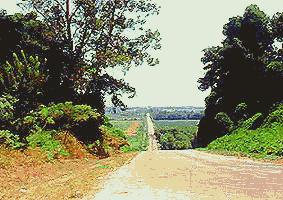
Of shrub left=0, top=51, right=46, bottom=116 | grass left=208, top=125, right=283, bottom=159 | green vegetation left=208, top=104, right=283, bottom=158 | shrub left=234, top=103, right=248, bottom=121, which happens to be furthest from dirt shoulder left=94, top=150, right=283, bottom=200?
shrub left=234, top=103, right=248, bottom=121

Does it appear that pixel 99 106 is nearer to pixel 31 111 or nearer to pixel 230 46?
pixel 31 111

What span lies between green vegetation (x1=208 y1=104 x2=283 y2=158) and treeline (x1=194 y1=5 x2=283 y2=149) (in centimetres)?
660

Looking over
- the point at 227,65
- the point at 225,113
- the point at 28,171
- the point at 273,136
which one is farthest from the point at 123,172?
the point at 227,65

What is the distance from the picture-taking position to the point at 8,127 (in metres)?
21.3

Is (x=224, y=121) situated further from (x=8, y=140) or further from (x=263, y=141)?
(x=8, y=140)

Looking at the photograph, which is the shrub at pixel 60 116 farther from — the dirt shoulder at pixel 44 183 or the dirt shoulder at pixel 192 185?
the dirt shoulder at pixel 192 185

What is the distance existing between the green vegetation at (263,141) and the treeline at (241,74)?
6.60 meters

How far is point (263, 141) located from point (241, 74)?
26152 millimetres

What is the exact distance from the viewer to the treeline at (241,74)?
169ft

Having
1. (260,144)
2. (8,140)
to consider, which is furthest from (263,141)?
(8,140)

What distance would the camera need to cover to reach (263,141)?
32625 millimetres

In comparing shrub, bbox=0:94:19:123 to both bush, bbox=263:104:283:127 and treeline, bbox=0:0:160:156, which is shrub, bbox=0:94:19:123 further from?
bush, bbox=263:104:283:127

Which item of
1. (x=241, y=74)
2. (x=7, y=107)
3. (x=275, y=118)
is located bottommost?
(x=275, y=118)

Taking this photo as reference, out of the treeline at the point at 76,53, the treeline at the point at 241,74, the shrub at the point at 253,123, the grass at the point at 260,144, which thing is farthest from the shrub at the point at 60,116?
the treeline at the point at 241,74
